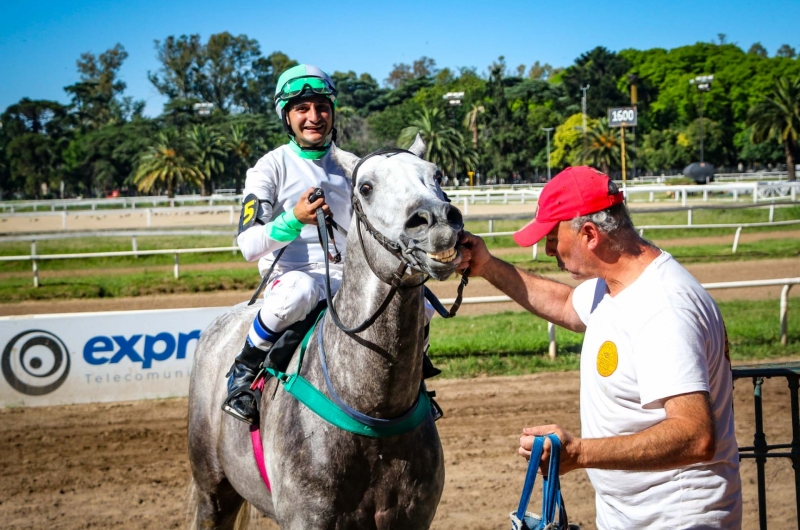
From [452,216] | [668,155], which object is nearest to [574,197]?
[452,216]

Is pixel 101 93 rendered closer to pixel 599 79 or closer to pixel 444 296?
pixel 599 79

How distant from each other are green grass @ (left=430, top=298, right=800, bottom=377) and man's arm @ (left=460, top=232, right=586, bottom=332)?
6.14m

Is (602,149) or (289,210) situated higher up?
(602,149)

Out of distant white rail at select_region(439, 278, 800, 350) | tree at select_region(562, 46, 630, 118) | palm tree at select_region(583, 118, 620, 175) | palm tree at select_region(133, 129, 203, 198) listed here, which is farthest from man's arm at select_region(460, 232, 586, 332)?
tree at select_region(562, 46, 630, 118)

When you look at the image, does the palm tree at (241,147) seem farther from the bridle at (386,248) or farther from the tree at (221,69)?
the bridle at (386,248)

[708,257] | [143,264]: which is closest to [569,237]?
[708,257]

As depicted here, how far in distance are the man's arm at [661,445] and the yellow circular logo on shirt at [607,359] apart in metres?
0.29

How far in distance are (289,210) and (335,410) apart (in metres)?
0.90

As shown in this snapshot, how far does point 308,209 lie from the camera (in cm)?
291

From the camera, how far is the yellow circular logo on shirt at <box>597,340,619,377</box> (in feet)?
8.07

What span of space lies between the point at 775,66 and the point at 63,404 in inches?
3770

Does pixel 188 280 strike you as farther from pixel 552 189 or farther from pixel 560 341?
pixel 552 189

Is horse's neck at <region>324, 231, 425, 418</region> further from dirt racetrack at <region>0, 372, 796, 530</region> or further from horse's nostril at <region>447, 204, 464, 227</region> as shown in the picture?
dirt racetrack at <region>0, 372, 796, 530</region>

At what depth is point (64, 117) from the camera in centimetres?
8038
